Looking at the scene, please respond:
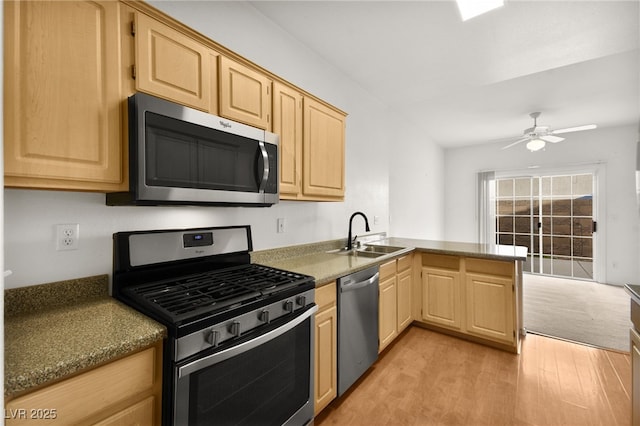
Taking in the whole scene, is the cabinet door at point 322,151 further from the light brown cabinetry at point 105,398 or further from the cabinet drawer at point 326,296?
the light brown cabinetry at point 105,398

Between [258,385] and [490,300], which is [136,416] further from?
[490,300]

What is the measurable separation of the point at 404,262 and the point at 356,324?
98cm

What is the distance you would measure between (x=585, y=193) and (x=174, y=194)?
670 cm

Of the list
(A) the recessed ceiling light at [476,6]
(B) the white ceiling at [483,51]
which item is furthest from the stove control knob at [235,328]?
(A) the recessed ceiling light at [476,6]

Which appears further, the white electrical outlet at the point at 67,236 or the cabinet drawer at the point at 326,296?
the cabinet drawer at the point at 326,296

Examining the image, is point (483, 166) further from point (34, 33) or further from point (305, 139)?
point (34, 33)

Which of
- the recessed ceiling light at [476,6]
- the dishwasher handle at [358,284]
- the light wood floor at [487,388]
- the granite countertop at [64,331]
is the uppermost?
the recessed ceiling light at [476,6]

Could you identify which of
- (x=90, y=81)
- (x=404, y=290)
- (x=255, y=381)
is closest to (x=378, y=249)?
(x=404, y=290)

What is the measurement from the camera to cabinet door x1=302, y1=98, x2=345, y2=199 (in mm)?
2092

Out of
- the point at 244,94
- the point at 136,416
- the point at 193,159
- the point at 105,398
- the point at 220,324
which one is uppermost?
the point at 244,94

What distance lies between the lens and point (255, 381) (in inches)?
48.1

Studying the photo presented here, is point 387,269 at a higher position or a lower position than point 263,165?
lower

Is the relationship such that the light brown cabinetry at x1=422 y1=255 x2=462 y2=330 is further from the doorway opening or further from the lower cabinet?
the doorway opening

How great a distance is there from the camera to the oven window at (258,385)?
1043 mm
